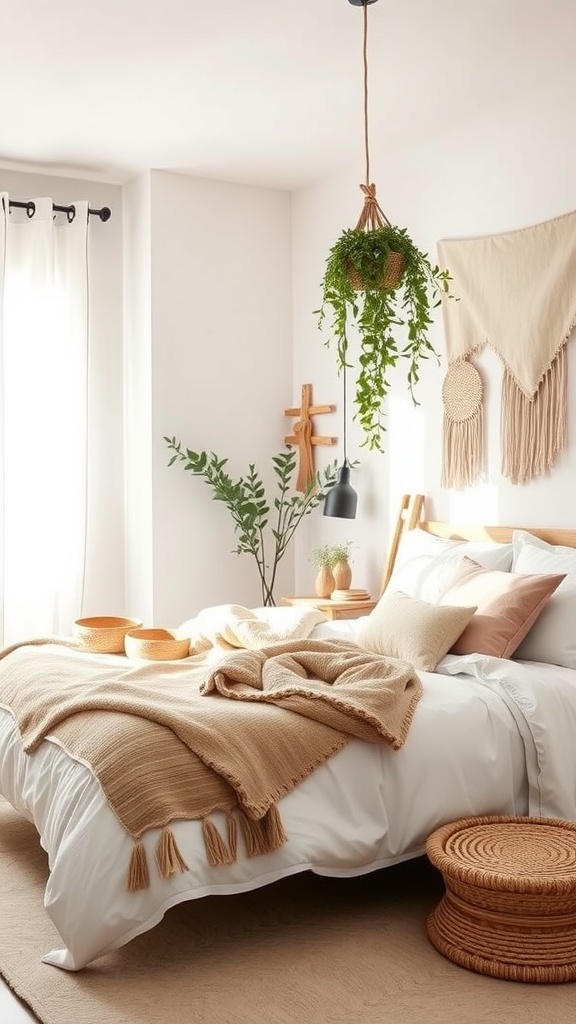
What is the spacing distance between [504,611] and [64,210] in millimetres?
2943

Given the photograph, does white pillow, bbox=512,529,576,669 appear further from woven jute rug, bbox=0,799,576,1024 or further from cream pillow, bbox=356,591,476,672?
woven jute rug, bbox=0,799,576,1024

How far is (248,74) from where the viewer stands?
3.85 metres

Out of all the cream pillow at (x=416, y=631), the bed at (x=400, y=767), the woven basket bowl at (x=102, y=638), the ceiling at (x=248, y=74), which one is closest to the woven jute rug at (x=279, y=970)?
the bed at (x=400, y=767)

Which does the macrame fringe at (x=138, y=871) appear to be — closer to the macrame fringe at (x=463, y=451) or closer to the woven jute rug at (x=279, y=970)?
the woven jute rug at (x=279, y=970)

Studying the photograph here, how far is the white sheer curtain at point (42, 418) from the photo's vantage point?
4.90 metres

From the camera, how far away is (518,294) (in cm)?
405

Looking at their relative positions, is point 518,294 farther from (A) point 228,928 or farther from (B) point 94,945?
(B) point 94,945

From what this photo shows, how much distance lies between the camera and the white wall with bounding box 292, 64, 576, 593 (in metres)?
3.94

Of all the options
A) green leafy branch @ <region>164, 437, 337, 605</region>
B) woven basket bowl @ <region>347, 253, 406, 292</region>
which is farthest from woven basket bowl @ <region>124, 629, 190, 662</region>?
green leafy branch @ <region>164, 437, 337, 605</region>

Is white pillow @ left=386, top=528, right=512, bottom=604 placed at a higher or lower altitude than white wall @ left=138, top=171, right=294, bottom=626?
lower

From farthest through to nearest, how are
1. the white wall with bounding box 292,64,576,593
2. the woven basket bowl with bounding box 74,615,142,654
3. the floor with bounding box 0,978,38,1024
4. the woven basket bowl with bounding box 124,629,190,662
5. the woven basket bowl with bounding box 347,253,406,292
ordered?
the white wall with bounding box 292,64,576,593, the woven basket bowl with bounding box 74,615,142,654, the woven basket bowl with bounding box 124,629,190,662, the woven basket bowl with bounding box 347,253,406,292, the floor with bounding box 0,978,38,1024

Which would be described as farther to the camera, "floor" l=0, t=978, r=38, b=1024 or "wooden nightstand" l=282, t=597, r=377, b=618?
"wooden nightstand" l=282, t=597, r=377, b=618

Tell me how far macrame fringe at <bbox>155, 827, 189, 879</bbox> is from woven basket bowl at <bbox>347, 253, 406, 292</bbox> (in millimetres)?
1907

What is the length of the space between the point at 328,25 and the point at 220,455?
2293 mm
